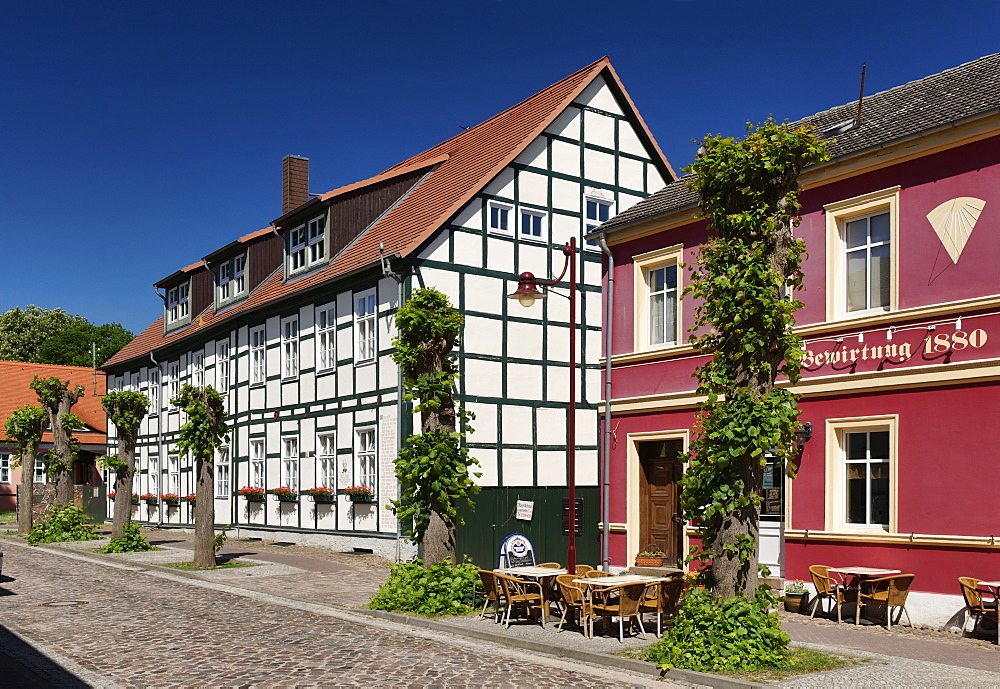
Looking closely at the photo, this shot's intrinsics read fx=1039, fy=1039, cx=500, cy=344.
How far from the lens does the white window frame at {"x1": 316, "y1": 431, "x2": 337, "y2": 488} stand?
85.3 feet

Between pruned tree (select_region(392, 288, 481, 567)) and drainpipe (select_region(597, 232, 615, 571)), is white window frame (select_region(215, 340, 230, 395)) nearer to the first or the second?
drainpipe (select_region(597, 232, 615, 571))

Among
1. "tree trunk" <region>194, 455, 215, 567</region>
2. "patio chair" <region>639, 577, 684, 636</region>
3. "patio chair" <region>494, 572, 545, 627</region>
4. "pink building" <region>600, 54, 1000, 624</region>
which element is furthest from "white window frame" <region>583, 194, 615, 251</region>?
"patio chair" <region>639, 577, 684, 636</region>

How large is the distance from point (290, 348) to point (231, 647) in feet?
56.1

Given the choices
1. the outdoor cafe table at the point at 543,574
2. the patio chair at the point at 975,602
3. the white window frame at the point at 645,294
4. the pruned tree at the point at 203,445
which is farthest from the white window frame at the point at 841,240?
the pruned tree at the point at 203,445

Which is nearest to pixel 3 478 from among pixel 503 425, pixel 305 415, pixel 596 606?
pixel 305 415

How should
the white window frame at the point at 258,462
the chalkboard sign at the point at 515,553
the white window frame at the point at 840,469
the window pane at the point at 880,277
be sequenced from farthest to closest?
the white window frame at the point at 258,462, the chalkboard sign at the point at 515,553, the window pane at the point at 880,277, the white window frame at the point at 840,469

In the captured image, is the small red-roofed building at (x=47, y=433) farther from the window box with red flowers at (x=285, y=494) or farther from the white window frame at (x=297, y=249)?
the white window frame at (x=297, y=249)

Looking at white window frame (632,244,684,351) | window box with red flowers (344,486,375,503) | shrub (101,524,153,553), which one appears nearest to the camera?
white window frame (632,244,684,351)

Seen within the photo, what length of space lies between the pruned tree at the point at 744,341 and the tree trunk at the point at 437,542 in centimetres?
501

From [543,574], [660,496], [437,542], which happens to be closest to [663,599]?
[543,574]

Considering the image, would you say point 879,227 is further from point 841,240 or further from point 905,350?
point 905,350

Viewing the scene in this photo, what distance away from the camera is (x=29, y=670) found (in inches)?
413

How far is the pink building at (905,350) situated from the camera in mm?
13367

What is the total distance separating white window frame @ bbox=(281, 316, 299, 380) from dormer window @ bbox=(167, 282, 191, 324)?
32.7 ft
